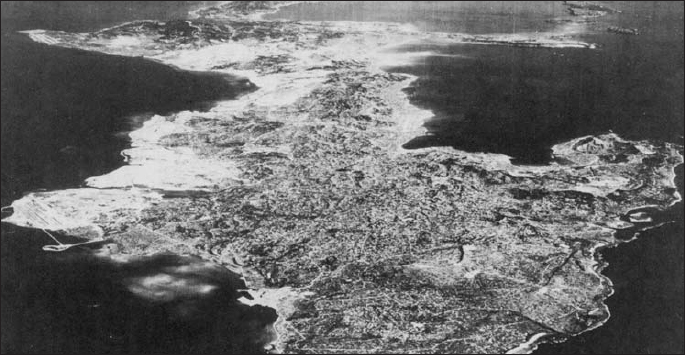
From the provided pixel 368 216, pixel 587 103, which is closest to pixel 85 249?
pixel 368 216

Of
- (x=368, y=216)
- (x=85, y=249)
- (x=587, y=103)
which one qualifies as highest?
(x=587, y=103)

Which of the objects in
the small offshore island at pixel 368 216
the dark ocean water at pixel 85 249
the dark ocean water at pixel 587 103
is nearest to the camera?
the dark ocean water at pixel 85 249

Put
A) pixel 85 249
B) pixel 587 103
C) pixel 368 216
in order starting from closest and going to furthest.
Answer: pixel 85 249 → pixel 368 216 → pixel 587 103

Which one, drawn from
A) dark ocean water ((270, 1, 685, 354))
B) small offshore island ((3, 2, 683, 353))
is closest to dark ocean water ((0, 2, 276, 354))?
small offshore island ((3, 2, 683, 353))

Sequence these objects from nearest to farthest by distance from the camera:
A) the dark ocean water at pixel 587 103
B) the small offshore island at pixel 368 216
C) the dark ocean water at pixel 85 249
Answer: the dark ocean water at pixel 85 249 < the small offshore island at pixel 368 216 < the dark ocean water at pixel 587 103

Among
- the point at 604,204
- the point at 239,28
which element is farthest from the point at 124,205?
the point at 239,28

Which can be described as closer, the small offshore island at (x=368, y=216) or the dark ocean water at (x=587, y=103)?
the small offshore island at (x=368, y=216)

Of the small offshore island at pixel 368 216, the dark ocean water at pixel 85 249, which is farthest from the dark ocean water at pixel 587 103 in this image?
the dark ocean water at pixel 85 249

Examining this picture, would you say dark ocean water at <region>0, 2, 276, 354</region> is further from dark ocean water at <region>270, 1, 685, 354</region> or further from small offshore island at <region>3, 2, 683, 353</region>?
dark ocean water at <region>270, 1, 685, 354</region>

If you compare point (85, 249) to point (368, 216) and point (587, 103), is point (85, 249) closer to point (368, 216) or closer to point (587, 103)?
point (368, 216)

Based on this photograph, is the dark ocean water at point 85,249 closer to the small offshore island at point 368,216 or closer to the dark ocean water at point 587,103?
the small offshore island at point 368,216
